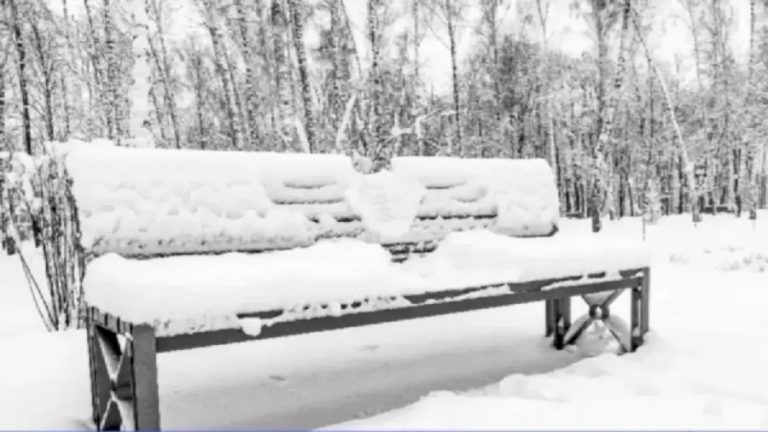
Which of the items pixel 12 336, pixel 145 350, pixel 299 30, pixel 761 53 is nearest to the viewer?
pixel 145 350

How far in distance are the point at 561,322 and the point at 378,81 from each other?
7.59 metres

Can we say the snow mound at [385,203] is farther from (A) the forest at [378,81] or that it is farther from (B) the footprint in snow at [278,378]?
(A) the forest at [378,81]

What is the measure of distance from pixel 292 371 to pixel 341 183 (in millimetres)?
1195

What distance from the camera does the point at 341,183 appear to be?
341 cm

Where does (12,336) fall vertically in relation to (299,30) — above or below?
below

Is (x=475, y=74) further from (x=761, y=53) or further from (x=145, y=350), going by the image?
(x=145, y=350)

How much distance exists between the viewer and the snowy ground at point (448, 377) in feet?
7.27

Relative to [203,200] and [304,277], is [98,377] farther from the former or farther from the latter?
[304,277]

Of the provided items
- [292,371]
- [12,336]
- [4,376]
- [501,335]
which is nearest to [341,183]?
[292,371]

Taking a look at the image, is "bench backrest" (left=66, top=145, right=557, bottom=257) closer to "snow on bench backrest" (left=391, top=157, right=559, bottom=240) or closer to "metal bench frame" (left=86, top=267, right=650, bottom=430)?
"snow on bench backrest" (left=391, top=157, right=559, bottom=240)

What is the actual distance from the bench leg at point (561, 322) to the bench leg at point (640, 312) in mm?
514

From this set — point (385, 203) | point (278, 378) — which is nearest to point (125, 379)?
point (278, 378)

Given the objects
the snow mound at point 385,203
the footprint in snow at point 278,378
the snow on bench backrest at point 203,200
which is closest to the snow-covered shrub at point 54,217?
the footprint in snow at point 278,378

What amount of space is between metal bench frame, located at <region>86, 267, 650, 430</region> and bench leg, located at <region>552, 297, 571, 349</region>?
0.30 metres
